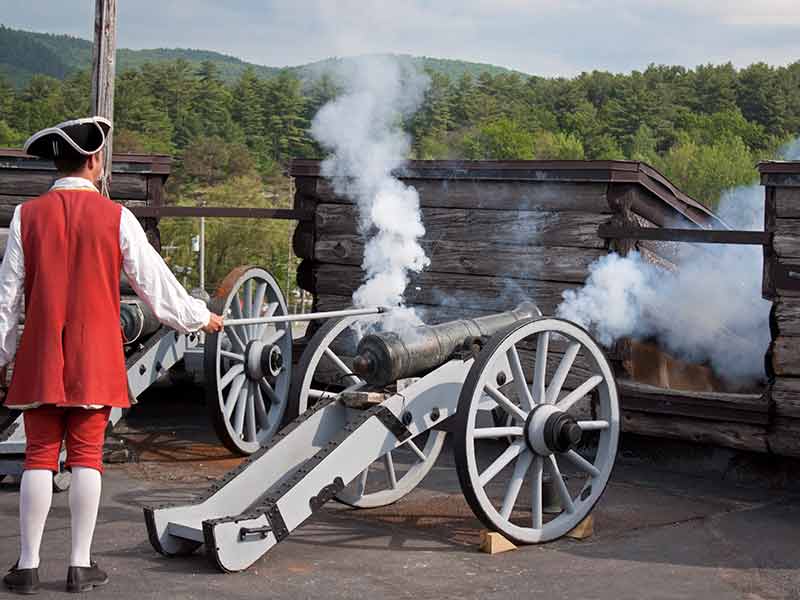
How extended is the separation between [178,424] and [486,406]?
399cm

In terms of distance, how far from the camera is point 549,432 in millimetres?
5699

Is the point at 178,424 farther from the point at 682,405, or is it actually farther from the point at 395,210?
the point at 682,405

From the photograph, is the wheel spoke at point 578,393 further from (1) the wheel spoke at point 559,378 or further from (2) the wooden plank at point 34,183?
(2) the wooden plank at point 34,183

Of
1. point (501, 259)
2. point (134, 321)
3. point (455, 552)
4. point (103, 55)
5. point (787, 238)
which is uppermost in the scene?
point (103, 55)

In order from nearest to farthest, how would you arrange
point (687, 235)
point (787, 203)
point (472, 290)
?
point (787, 203), point (687, 235), point (472, 290)

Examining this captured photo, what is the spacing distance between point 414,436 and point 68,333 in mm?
1745

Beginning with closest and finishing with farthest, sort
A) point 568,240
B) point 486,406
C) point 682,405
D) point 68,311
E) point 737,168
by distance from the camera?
point 68,311, point 486,406, point 682,405, point 568,240, point 737,168

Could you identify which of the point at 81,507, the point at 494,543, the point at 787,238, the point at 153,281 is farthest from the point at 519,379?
the point at 787,238

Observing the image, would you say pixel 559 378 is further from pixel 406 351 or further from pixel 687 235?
pixel 687 235

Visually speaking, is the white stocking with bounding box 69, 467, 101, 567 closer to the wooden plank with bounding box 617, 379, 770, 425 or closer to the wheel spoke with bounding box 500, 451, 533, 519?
the wheel spoke with bounding box 500, 451, 533, 519

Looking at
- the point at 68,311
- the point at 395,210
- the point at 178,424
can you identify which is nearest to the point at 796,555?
the point at 68,311

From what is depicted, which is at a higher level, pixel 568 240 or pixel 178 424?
pixel 568 240

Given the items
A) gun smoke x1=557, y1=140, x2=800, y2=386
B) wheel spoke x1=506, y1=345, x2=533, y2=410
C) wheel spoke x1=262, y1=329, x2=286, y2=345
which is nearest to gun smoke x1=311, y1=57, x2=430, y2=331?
wheel spoke x1=262, y1=329, x2=286, y2=345

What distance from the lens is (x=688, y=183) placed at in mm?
111938
